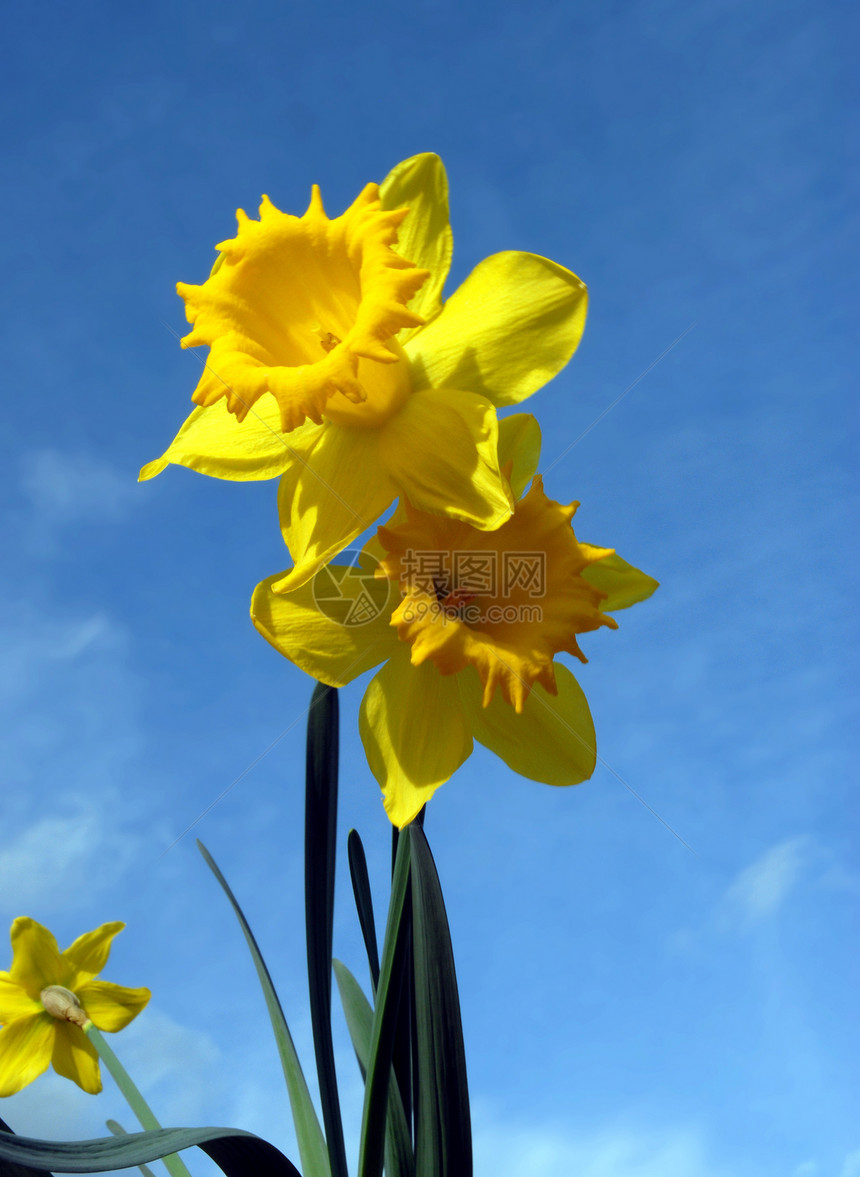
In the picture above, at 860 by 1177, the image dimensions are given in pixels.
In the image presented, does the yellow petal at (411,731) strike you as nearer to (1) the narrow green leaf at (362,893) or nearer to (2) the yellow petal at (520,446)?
(2) the yellow petal at (520,446)

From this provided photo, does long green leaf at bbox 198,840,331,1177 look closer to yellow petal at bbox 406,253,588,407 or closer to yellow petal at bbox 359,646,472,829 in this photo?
yellow petal at bbox 359,646,472,829

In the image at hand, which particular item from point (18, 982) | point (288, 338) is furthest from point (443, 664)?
point (18, 982)

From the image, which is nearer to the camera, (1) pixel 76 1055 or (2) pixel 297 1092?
(2) pixel 297 1092

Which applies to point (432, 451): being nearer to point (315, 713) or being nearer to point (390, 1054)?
point (315, 713)

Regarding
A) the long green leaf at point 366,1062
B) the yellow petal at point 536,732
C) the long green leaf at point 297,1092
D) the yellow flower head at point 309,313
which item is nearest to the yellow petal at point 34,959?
the long green leaf at point 297,1092

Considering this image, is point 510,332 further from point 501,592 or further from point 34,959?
→ point 34,959

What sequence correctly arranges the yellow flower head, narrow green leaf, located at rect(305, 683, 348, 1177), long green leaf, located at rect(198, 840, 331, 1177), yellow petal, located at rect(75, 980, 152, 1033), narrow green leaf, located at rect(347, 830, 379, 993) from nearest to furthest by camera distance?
the yellow flower head → narrow green leaf, located at rect(305, 683, 348, 1177) → long green leaf, located at rect(198, 840, 331, 1177) → narrow green leaf, located at rect(347, 830, 379, 993) → yellow petal, located at rect(75, 980, 152, 1033)

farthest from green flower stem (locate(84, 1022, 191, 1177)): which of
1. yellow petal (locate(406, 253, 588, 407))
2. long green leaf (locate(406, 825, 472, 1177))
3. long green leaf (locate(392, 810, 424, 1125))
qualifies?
yellow petal (locate(406, 253, 588, 407))

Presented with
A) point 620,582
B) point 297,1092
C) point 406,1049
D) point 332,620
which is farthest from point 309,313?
point 297,1092
